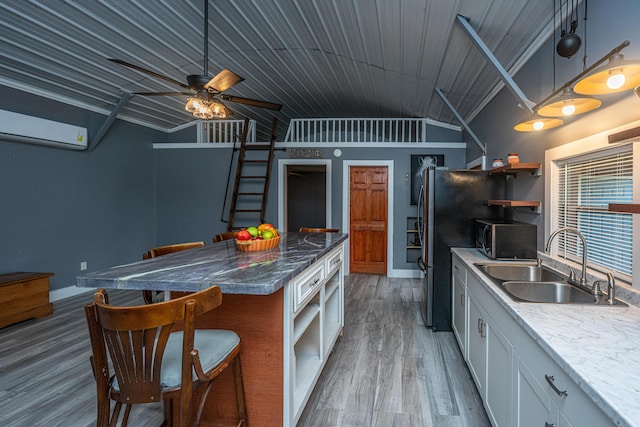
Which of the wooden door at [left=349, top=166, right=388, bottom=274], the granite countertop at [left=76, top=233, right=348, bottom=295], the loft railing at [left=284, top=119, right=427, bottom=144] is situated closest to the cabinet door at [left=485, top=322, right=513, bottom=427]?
the granite countertop at [left=76, top=233, right=348, bottom=295]

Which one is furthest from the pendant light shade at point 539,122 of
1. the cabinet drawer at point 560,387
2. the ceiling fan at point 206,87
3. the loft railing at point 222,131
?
the loft railing at point 222,131

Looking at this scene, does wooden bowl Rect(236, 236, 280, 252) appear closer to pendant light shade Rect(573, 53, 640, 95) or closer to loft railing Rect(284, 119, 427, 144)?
pendant light shade Rect(573, 53, 640, 95)

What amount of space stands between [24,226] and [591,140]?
546 cm

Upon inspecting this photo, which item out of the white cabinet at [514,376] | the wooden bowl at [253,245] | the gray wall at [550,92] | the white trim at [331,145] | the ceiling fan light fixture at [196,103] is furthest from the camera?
the white trim at [331,145]

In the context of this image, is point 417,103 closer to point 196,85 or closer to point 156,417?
point 196,85

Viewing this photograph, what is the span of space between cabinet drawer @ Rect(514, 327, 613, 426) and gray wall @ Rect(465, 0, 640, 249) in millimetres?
1262

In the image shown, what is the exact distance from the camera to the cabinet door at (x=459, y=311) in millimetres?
2667

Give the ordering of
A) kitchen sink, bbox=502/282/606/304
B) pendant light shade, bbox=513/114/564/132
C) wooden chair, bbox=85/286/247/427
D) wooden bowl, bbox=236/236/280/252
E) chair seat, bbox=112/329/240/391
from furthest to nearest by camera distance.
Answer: wooden bowl, bbox=236/236/280/252, pendant light shade, bbox=513/114/564/132, kitchen sink, bbox=502/282/606/304, chair seat, bbox=112/329/240/391, wooden chair, bbox=85/286/247/427

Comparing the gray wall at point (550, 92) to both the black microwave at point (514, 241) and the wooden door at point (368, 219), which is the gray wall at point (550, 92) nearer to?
the black microwave at point (514, 241)

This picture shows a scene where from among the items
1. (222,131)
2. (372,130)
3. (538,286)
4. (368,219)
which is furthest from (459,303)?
(222,131)

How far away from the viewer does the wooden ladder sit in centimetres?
562

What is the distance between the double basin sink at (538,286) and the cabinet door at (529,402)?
0.35 meters

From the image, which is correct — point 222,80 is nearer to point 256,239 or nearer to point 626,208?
point 256,239

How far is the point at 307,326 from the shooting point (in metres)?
1.95
